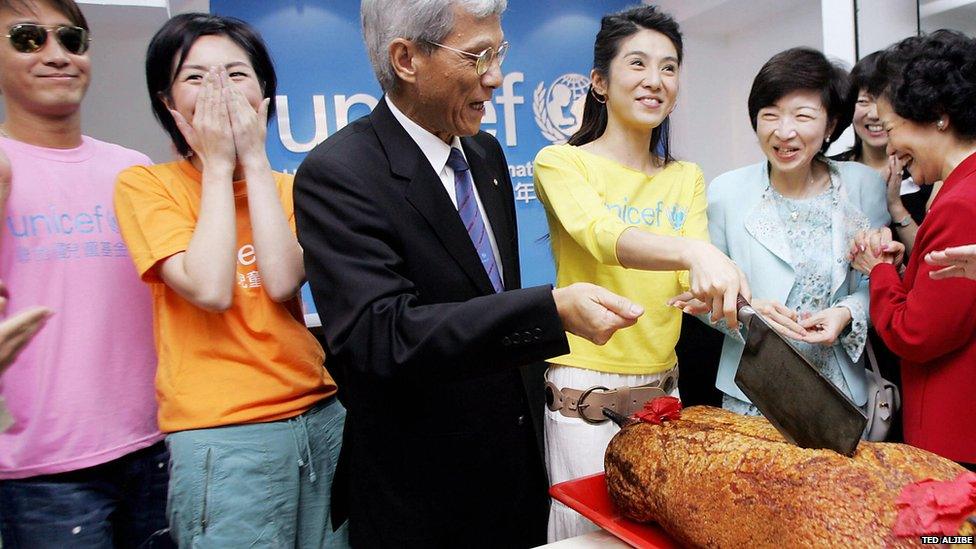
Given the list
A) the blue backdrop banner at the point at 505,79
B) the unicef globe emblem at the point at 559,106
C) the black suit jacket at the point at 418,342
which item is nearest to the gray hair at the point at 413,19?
the black suit jacket at the point at 418,342

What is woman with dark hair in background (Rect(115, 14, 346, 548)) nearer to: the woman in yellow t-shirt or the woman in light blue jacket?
the woman in yellow t-shirt

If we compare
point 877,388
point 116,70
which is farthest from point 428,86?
point 116,70

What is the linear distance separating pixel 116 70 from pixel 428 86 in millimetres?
3004

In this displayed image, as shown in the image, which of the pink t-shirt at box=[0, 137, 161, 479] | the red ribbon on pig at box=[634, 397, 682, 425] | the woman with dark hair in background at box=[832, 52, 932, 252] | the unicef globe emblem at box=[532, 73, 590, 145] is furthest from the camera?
the unicef globe emblem at box=[532, 73, 590, 145]

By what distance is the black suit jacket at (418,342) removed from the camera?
1.16 meters

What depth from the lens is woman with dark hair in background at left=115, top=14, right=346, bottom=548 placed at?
4.69 ft

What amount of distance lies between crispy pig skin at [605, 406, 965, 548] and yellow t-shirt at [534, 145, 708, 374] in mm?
314

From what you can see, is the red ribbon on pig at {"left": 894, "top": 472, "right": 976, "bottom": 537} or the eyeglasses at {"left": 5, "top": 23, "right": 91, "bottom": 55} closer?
the red ribbon on pig at {"left": 894, "top": 472, "right": 976, "bottom": 537}

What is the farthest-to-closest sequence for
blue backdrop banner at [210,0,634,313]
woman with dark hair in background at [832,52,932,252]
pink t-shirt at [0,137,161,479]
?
blue backdrop banner at [210,0,634,313] < woman with dark hair in background at [832,52,932,252] < pink t-shirt at [0,137,161,479]

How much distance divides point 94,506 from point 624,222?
51.9 inches

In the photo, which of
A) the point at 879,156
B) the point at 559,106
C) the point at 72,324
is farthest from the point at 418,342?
the point at 559,106

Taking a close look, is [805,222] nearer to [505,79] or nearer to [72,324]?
Result: [72,324]

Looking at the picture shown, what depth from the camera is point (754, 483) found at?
3.73ft

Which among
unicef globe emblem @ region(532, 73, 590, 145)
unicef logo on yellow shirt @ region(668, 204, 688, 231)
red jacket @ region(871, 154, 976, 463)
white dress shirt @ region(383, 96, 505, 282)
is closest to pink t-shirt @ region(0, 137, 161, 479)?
white dress shirt @ region(383, 96, 505, 282)
